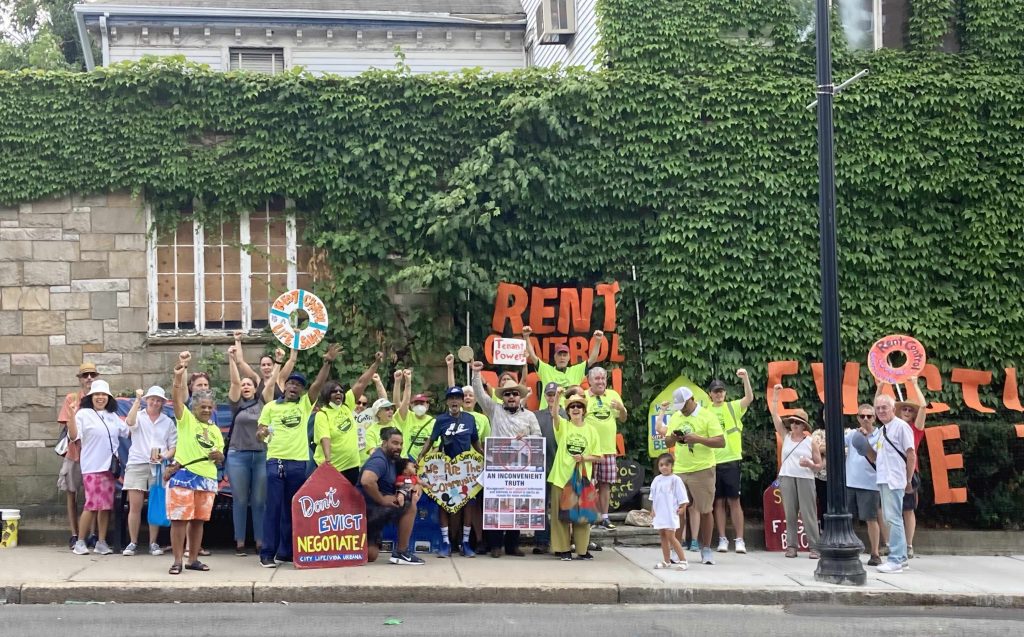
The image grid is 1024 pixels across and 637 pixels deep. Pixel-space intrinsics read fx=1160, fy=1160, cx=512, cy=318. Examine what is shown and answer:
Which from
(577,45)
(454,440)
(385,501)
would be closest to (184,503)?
(385,501)

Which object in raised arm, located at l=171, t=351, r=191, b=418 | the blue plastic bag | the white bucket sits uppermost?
raised arm, located at l=171, t=351, r=191, b=418

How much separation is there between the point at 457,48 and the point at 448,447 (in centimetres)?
1096

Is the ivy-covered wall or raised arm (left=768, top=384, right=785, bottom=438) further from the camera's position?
the ivy-covered wall

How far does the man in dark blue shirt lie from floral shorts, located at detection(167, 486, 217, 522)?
157cm

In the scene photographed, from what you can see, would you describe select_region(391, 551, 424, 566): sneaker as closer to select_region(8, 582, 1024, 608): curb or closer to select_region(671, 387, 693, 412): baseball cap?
select_region(8, 582, 1024, 608): curb

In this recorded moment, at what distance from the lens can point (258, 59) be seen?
2098 centimetres

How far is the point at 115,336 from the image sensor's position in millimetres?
14516

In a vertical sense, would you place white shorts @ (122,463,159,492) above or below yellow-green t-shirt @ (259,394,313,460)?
below

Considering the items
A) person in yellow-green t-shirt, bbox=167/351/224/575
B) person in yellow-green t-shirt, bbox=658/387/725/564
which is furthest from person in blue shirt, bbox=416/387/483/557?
person in yellow-green t-shirt, bbox=167/351/224/575

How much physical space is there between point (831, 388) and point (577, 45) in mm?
8506

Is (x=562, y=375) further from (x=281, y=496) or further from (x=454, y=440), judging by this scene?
(x=281, y=496)

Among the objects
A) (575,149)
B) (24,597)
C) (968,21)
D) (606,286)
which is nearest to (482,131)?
(575,149)

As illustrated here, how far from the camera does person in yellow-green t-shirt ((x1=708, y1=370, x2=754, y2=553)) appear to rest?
13109 millimetres

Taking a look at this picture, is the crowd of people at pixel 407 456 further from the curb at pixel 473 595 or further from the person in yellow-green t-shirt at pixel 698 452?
the curb at pixel 473 595
